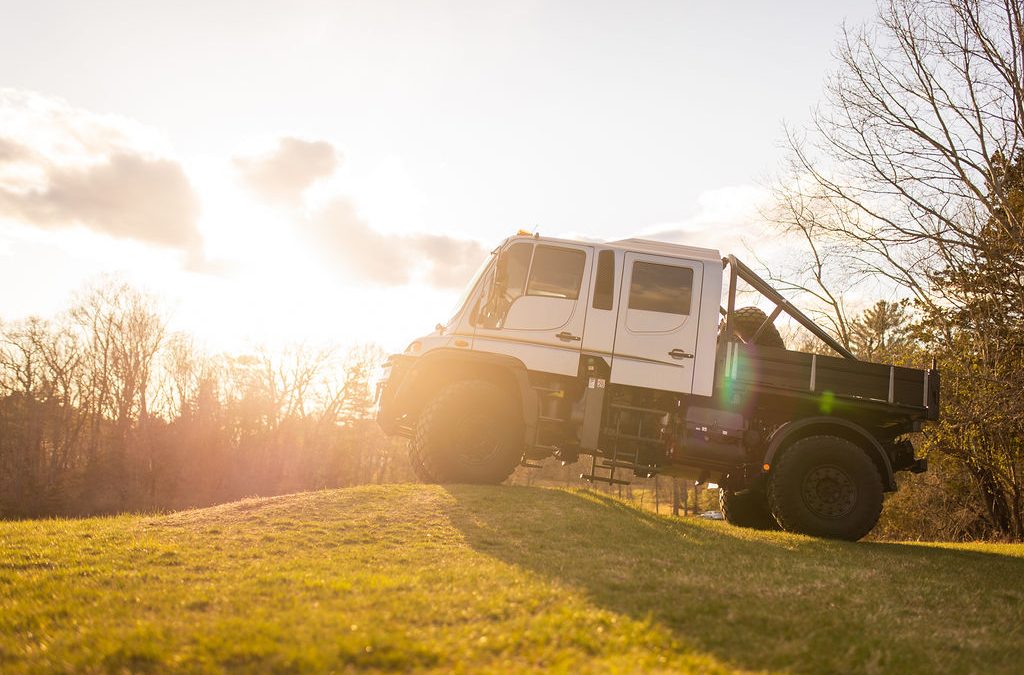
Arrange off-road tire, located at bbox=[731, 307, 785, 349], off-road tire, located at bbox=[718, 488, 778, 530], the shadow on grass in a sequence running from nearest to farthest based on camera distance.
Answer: the shadow on grass
off-road tire, located at bbox=[731, 307, 785, 349]
off-road tire, located at bbox=[718, 488, 778, 530]

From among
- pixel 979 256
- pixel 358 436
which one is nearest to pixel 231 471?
pixel 358 436

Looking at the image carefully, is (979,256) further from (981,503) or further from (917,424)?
(981,503)

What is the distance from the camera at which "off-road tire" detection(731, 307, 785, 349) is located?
10516 millimetres

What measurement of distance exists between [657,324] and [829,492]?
10.4 feet

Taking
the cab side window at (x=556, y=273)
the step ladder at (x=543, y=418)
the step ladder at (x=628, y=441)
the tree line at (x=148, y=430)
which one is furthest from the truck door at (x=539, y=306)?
the tree line at (x=148, y=430)

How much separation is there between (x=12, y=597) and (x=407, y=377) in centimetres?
543

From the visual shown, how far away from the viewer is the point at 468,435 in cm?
1012

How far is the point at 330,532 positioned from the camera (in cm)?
808

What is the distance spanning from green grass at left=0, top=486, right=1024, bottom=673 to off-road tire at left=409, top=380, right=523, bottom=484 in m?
0.81

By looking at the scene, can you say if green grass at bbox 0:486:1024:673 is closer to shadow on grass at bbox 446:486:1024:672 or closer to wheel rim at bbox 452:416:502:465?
shadow on grass at bbox 446:486:1024:672

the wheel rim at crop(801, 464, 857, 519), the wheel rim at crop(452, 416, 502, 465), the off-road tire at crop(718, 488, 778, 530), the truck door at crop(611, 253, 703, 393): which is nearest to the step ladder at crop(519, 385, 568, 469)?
the wheel rim at crop(452, 416, 502, 465)

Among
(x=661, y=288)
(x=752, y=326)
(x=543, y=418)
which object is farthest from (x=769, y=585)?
(x=752, y=326)

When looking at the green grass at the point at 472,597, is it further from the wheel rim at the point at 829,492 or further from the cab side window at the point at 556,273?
the cab side window at the point at 556,273

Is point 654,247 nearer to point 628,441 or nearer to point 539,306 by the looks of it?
point 539,306
